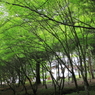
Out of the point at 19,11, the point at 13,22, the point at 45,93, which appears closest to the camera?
the point at 19,11

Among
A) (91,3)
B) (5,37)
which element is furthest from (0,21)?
(91,3)

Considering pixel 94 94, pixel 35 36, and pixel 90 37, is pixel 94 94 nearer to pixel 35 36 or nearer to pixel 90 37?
pixel 90 37

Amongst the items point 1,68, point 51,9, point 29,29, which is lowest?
point 1,68

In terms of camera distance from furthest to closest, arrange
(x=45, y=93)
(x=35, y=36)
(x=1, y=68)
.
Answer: (x=1, y=68) → (x=45, y=93) → (x=35, y=36)

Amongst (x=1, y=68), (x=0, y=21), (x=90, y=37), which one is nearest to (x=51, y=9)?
(x=0, y=21)

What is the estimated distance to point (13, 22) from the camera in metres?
6.27

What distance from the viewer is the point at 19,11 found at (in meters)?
5.46

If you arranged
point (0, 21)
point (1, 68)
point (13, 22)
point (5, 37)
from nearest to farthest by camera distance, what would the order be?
point (0, 21)
point (13, 22)
point (5, 37)
point (1, 68)

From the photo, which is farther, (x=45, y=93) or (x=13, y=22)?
(x=45, y=93)

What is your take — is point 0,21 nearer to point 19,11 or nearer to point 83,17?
point 19,11

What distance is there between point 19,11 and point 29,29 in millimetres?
2196

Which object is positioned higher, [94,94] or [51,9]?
[51,9]

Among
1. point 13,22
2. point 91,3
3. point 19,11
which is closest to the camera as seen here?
point 91,3

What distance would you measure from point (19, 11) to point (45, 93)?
9462 mm
